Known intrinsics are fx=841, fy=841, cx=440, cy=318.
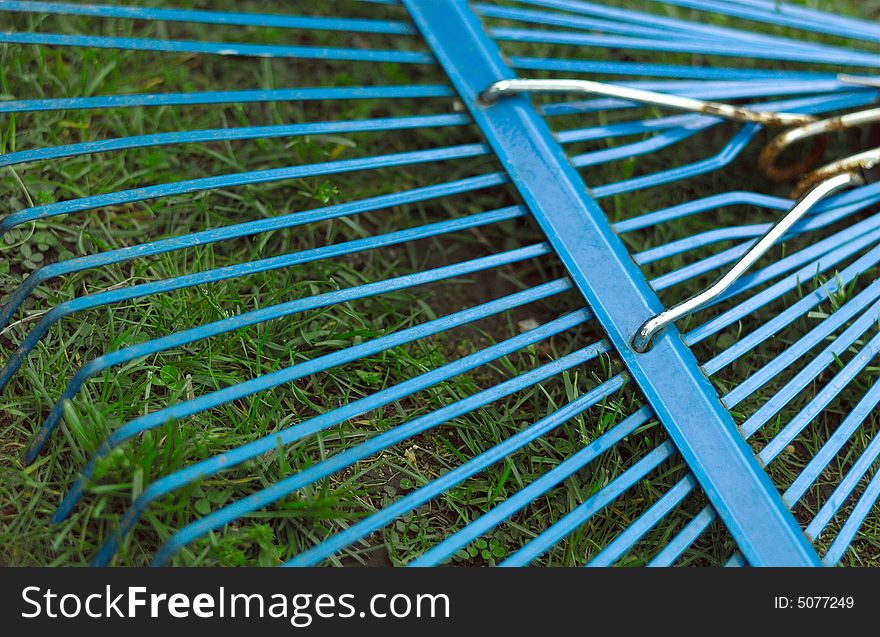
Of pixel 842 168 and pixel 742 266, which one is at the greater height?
pixel 842 168

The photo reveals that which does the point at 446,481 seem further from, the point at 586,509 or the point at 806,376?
the point at 806,376

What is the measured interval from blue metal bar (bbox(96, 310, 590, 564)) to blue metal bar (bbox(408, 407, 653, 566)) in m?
0.22

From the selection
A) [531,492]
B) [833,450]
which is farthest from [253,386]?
[833,450]

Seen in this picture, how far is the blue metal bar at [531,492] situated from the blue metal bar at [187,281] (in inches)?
19.1

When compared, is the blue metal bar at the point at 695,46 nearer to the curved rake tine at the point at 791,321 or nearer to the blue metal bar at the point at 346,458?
→ the curved rake tine at the point at 791,321

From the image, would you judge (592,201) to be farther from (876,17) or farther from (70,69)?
(876,17)

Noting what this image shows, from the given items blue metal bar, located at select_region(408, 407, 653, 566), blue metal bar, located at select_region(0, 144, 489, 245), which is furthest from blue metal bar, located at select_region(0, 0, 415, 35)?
blue metal bar, located at select_region(408, 407, 653, 566)

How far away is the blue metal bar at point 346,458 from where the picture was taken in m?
1.29

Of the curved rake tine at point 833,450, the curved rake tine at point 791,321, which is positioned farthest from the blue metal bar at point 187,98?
the curved rake tine at point 833,450

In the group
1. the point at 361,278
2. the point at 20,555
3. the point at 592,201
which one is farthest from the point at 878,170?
the point at 20,555

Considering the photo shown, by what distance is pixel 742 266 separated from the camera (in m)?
1.66

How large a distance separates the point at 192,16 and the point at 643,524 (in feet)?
4.44

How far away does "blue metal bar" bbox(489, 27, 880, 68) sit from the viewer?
1979 mm

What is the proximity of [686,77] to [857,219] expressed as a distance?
56cm
